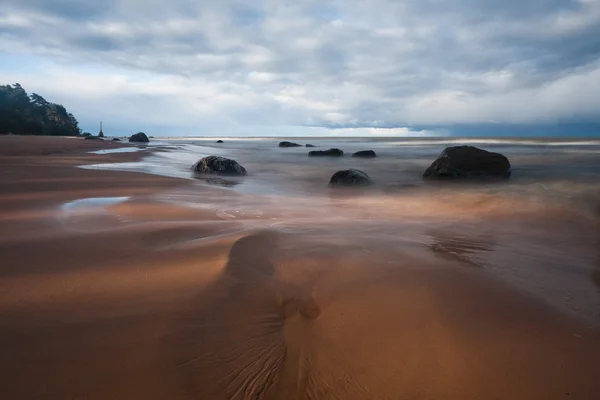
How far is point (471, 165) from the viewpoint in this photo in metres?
9.43

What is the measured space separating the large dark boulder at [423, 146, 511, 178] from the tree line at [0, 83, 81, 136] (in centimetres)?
3765

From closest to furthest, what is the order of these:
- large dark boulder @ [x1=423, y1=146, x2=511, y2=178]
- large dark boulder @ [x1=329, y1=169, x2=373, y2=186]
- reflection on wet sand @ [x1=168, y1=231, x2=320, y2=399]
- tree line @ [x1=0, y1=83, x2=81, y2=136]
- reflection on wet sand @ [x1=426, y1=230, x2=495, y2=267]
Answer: reflection on wet sand @ [x1=168, y1=231, x2=320, y2=399], reflection on wet sand @ [x1=426, y1=230, x2=495, y2=267], large dark boulder @ [x1=329, y1=169, x2=373, y2=186], large dark boulder @ [x1=423, y1=146, x2=511, y2=178], tree line @ [x1=0, y1=83, x2=81, y2=136]

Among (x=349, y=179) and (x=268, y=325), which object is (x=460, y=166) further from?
(x=268, y=325)

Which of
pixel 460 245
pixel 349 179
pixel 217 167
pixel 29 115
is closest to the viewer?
pixel 460 245

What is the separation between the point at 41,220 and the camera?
3.28 meters

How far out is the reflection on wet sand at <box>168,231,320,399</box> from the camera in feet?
4.21

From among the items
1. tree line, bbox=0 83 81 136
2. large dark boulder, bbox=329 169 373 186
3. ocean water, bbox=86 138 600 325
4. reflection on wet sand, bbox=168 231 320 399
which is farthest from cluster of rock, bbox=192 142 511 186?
tree line, bbox=0 83 81 136

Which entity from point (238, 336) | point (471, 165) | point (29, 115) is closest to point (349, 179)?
point (471, 165)

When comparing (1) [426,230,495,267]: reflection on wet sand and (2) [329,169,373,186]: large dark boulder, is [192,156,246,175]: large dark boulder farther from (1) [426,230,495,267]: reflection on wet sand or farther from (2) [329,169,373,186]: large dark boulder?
(1) [426,230,495,267]: reflection on wet sand

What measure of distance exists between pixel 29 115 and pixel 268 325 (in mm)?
42369

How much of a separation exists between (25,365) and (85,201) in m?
3.73

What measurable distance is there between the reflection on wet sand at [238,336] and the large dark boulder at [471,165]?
8594 mm

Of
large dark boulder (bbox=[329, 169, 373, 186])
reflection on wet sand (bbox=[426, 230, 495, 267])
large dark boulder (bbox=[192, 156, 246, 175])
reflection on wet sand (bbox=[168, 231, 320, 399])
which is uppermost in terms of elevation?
large dark boulder (bbox=[192, 156, 246, 175])

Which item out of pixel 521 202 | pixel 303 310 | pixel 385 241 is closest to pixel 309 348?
pixel 303 310
